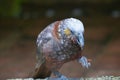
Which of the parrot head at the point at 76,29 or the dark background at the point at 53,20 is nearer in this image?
the parrot head at the point at 76,29

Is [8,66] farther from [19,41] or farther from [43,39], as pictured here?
[43,39]

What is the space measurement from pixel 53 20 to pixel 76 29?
2028 millimetres

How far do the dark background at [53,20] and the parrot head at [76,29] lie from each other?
872 mm

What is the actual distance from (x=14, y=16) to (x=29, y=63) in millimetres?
952

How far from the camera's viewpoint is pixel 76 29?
4.16 feet

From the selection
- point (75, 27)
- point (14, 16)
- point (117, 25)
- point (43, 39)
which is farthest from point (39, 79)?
point (14, 16)

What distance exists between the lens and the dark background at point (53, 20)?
2457mm

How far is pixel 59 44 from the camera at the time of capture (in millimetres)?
1356

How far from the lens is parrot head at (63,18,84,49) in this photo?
127 centimetres

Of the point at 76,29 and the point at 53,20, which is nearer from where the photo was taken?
the point at 76,29

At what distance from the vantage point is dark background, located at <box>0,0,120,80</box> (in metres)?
2.46

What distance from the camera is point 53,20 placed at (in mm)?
3289

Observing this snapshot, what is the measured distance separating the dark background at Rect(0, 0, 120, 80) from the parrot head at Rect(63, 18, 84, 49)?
872 millimetres

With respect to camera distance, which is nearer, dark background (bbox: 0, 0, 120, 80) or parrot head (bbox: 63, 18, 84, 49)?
parrot head (bbox: 63, 18, 84, 49)
